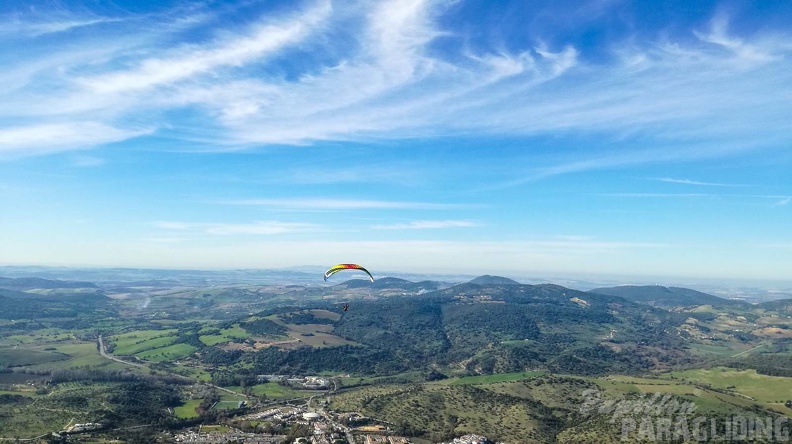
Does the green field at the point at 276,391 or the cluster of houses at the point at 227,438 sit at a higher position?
the cluster of houses at the point at 227,438

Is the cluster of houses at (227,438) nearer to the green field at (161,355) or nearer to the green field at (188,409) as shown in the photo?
the green field at (188,409)

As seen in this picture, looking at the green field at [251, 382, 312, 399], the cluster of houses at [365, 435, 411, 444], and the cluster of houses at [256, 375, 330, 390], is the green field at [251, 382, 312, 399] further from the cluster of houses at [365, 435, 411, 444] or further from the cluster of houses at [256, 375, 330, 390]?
the cluster of houses at [365, 435, 411, 444]

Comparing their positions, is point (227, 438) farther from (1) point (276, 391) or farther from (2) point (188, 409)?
(1) point (276, 391)

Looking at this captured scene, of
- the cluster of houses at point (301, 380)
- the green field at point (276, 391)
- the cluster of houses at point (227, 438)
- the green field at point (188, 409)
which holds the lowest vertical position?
the cluster of houses at point (301, 380)

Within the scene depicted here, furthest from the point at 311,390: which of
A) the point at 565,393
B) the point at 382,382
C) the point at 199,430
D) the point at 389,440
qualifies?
the point at 565,393

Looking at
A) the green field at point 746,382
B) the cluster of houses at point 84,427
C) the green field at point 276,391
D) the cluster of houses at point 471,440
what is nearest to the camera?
the cluster of houses at point 471,440

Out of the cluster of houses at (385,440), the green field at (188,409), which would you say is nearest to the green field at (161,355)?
the green field at (188,409)

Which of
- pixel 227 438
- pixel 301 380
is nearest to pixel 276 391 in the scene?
pixel 301 380

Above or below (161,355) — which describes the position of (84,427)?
above

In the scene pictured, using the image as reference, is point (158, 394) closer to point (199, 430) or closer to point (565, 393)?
point (199, 430)

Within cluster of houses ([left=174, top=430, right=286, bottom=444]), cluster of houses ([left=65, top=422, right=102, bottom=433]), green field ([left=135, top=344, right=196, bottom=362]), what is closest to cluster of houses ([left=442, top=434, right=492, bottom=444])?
cluster of houses ([left=174, top=430, right=286, bottom=444])

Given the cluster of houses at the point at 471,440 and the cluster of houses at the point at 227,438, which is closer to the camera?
the cluster of houses at the point at 227,438
